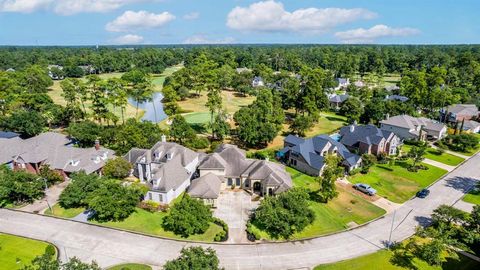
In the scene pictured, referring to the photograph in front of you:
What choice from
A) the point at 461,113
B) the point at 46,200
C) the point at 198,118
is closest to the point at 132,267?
the point at 46,200

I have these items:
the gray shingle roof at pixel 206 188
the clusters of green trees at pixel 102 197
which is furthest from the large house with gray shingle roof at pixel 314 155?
the clusters of green trees at pixel 102 197

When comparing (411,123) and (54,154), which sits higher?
(411,123)

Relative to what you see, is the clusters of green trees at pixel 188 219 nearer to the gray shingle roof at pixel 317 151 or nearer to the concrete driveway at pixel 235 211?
the concrete driveway at pixel 235 211

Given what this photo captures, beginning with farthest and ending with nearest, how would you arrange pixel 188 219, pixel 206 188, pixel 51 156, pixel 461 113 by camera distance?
1. pixel 461 113
2. pixel 51 156
3. pixel 206 188
4. pixel 188 219

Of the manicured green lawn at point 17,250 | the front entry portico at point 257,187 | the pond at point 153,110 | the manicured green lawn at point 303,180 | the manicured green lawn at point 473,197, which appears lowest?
the manicured green lawn at point 473,197

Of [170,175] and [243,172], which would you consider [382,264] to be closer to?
[243,172]

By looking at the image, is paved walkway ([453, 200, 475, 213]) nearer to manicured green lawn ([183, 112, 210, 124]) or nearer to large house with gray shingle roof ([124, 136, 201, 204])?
large house with gray shingle roof ([124, 136, 201, 204])

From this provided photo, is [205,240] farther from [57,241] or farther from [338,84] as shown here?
[338,84]
